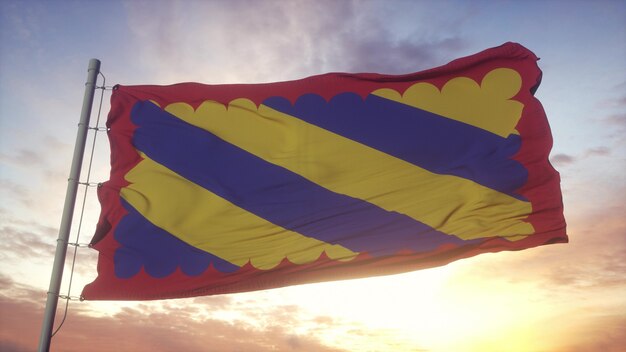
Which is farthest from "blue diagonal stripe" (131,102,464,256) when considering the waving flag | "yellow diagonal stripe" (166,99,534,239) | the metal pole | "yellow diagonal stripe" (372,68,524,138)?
"yellow diagonal stripe" (372,68,524,138)

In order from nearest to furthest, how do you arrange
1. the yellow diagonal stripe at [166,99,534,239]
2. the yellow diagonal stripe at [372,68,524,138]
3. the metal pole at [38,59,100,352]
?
1. the metal pole at [38,59,100,352]
2. the yellow diagonal stripe at [166,99,534,239]
3. the yellow diagonal stripe at [372,68,524,138]

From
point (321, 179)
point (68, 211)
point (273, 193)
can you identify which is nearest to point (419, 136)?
point (321, 179)

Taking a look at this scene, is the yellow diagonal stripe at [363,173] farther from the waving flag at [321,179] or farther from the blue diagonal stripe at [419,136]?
the blue diagonal stripe at [419,136]

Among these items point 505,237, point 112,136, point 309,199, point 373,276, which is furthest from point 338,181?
point 112,136

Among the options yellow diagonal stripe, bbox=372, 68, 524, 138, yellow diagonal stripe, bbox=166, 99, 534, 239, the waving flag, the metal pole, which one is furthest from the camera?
yellow diagonal stripe, bbox=372, 68, 524, 138

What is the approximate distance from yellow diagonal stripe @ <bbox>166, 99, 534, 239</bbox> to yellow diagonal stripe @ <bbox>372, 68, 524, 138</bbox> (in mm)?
932

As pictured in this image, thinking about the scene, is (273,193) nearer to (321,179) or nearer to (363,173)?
(321,179)

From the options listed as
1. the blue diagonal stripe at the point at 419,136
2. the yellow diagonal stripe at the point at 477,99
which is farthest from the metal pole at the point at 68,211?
the yellow diagonal stripe at the point at 477,99

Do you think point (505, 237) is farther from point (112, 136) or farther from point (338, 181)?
point (112, 136)

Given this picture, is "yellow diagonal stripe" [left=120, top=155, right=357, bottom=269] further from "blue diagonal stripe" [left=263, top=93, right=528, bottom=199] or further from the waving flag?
"blue diagonal stripe" [left=263, top=93, right=528, bottom=199]

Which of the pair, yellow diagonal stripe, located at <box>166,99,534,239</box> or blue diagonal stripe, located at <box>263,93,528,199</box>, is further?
blue diagonal stripe, located at <box>263,93,528,199</box>

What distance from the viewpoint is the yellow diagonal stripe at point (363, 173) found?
800 cm

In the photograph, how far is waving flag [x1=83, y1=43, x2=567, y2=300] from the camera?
8102 mm

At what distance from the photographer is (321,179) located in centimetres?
859
